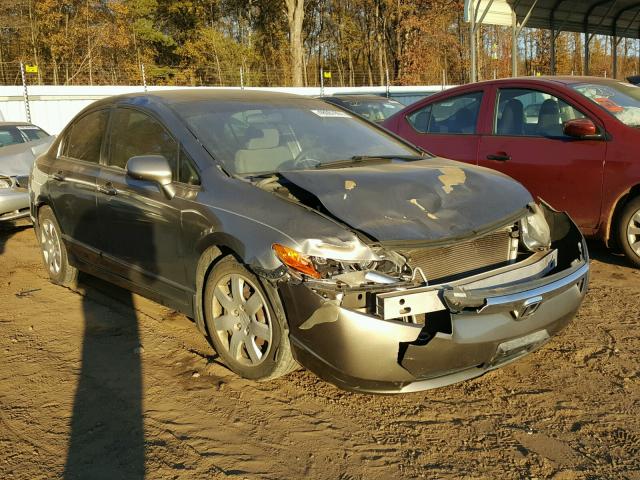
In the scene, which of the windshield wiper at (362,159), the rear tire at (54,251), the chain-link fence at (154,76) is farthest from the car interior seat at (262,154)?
the chain-link fence at (154,76)

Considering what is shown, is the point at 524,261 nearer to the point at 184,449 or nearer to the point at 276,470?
the point at 276,470

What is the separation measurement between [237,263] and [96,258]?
181 cm

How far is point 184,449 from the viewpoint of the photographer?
2758 millimetres

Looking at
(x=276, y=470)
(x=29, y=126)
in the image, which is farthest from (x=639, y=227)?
(x=29, y=126)

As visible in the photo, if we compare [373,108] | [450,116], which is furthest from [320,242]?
[373,108]

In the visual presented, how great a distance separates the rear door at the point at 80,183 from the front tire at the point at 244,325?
1477 mm

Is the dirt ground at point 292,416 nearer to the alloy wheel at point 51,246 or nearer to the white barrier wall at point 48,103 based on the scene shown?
the alloy wheel at point 51,246

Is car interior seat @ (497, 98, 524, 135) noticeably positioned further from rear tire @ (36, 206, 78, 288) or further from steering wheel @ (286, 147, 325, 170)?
rear tire @ (36, 206, 78, 288)

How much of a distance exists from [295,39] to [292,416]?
2915cm

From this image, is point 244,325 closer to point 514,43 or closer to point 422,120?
point 422,120

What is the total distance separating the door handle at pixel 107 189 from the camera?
4.23 m

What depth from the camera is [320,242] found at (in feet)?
9.57

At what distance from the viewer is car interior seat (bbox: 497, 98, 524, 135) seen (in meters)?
5.77

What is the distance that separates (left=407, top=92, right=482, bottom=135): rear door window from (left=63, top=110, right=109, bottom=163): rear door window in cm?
338
